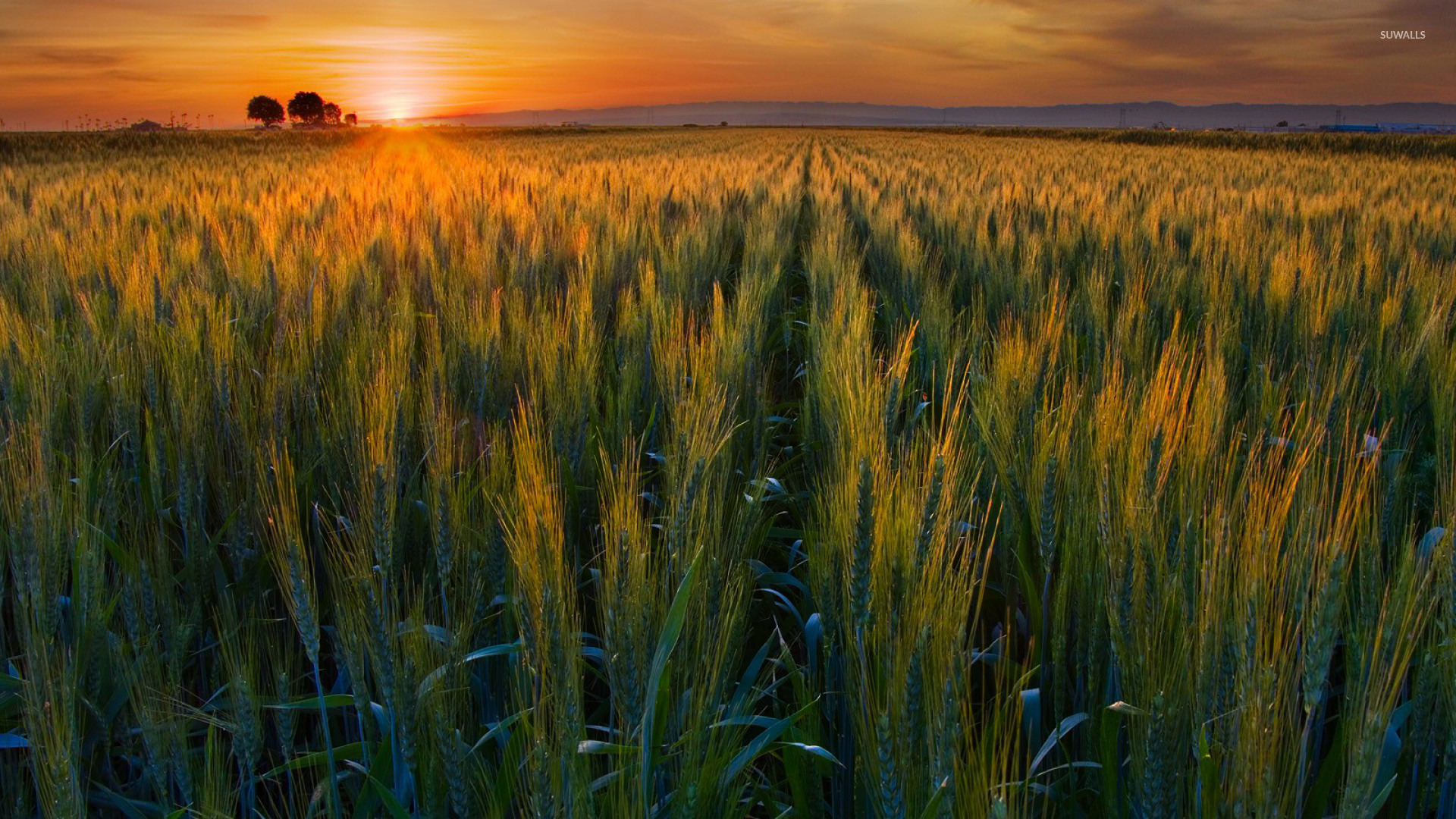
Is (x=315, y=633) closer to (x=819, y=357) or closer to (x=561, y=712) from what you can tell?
(x=561, y=712)

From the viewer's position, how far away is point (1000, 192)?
7211mm

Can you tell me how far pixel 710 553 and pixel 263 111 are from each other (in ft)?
313

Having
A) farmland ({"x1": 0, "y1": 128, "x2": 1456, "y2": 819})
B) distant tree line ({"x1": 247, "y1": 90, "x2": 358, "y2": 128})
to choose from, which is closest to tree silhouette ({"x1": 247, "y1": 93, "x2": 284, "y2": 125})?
distant tree line ({"x1": 247, "y1": 90, "x2": 358, "y2": 128})

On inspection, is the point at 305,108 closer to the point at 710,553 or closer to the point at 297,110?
the point at 297,110

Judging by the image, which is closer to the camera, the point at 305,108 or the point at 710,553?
the point at 710,553

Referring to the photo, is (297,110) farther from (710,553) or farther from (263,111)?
(710,553)

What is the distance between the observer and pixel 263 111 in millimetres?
79938

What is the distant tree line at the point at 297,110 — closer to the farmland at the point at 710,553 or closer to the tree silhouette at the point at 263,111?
the tree silhouette at the point at 263,111

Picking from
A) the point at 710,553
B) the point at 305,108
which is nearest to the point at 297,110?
the point at 305,108

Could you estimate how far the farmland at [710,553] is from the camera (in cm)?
93

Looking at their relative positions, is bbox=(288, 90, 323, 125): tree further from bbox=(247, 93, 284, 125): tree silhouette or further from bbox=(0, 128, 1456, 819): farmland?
bbox=(0, 128, 1456, 819): farmland

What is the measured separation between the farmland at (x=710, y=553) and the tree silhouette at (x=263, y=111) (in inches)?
3587

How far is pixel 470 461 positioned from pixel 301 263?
5.85 ft

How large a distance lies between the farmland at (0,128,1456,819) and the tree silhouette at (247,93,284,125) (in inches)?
3587
